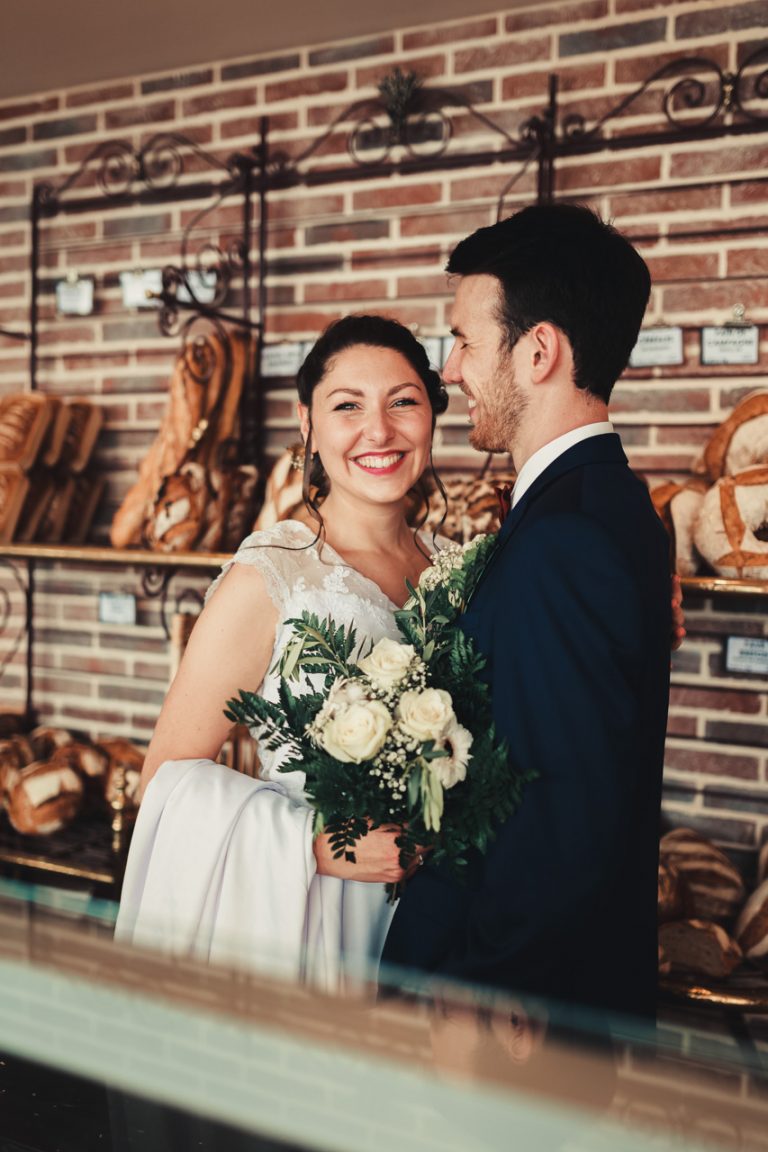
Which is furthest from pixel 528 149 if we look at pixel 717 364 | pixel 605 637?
pixel 605 637

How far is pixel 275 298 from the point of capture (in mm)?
3119

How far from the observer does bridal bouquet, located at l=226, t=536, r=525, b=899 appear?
3.72 feet

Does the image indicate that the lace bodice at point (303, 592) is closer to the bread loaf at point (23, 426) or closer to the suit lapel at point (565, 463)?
the suit lapel at point (565, 463)

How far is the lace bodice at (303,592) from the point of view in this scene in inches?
63.1

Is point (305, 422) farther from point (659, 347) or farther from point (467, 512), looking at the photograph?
point (659, 347)

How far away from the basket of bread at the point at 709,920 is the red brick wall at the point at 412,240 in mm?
253

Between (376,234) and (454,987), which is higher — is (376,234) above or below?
above

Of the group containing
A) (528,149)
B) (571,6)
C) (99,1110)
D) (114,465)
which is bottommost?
(99,1110)

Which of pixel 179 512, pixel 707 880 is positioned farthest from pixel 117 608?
pixel 707 880

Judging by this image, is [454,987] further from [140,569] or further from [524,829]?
[140,569]

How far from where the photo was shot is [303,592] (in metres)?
1.64

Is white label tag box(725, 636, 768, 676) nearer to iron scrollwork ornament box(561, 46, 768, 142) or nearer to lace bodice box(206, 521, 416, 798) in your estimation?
lace bodice box(206, 521, 416, 798)

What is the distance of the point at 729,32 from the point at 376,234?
3.56ft

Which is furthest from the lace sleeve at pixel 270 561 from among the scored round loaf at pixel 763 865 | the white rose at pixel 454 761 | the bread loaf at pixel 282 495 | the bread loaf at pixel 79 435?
the bread loaf at pixel 79 435
